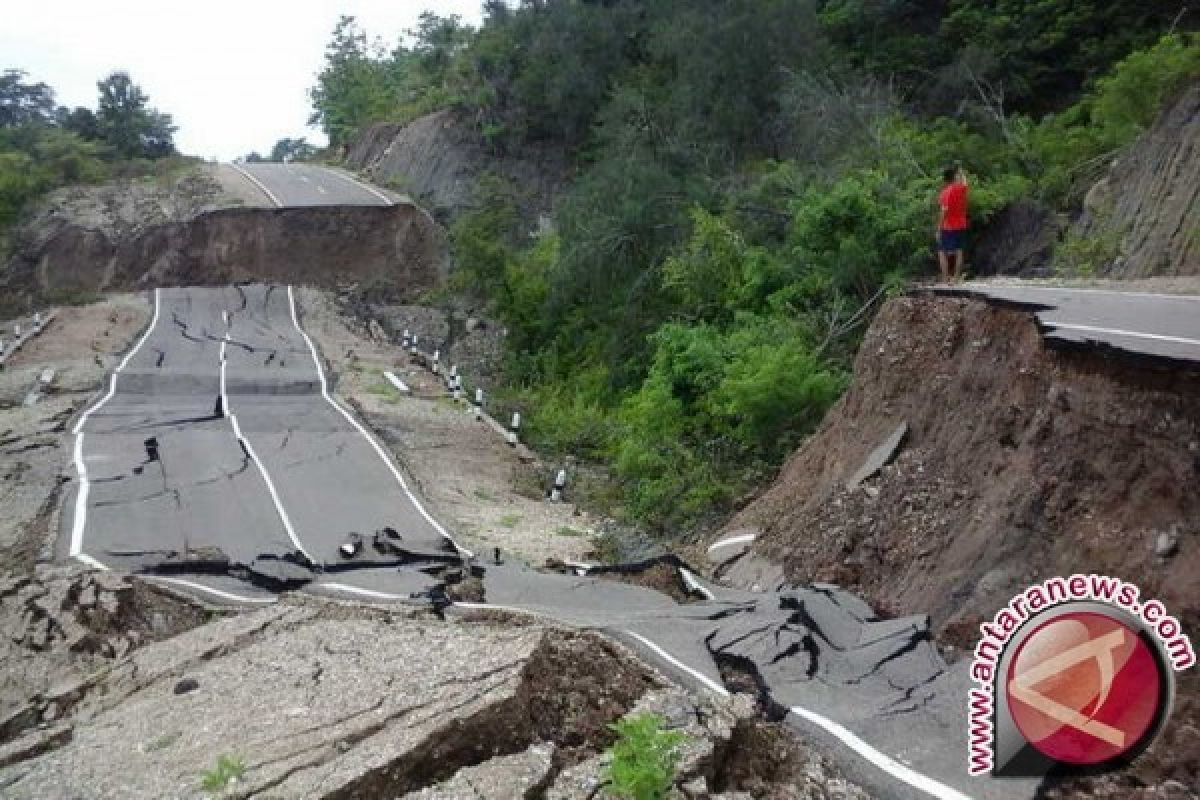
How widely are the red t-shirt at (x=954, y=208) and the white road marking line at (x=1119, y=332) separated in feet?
17.2

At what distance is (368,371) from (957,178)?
16195mm

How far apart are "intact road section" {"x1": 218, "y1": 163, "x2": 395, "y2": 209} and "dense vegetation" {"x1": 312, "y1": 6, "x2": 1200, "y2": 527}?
821 cm

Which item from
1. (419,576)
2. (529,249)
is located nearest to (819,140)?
(529,249)

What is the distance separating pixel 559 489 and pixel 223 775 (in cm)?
1258

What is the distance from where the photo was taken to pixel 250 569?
38.9 ft

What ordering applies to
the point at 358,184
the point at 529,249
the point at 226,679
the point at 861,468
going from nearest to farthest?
the point at 226,679, the point at 861,468, the point at 529,249, the point at 358,184

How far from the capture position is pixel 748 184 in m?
24.5

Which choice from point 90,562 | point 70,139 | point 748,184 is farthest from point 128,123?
point 90,562

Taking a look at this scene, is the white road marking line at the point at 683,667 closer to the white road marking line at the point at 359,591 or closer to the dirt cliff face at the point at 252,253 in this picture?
the white road marking line at the point at 359,591

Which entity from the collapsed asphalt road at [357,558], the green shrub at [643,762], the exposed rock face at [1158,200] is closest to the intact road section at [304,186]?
the collapsed asphalt road at [357,558]

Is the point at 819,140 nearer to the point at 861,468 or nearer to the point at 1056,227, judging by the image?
the point at 1056,227

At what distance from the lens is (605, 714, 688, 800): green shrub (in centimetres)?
538

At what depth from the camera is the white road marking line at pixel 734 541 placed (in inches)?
511

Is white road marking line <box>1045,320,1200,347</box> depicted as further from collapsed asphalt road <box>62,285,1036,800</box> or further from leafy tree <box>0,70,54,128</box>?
leafy tree <box>0,70,54,128</box>
